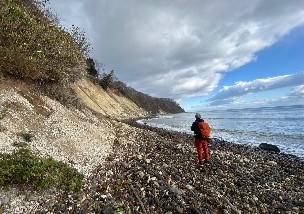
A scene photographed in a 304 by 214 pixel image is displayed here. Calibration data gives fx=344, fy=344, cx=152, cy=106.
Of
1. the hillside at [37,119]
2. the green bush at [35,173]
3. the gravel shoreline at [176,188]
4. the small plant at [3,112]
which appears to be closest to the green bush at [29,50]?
the hillside at [37,119]

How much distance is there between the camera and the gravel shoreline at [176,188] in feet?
31.4

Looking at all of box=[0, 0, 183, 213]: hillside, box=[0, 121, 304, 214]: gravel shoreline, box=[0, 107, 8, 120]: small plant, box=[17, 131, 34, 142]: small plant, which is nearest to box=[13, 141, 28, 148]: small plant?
box=[0, 0, 183, 213]: hillside

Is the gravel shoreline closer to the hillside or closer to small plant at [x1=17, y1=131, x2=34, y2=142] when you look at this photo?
the hillside

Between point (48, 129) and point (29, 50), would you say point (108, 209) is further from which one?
point (29, 50)

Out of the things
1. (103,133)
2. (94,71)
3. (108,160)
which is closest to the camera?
(108,160)

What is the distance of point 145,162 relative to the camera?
1412 centimetres

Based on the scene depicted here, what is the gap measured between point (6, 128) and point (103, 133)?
268 inches

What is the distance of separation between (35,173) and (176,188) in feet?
14.2

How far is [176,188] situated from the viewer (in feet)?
36.0

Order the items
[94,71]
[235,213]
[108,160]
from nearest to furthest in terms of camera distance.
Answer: [235,213], [108,160], [94,71]

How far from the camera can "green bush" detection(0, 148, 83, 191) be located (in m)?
9.41

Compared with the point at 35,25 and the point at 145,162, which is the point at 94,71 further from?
the point at 145,162

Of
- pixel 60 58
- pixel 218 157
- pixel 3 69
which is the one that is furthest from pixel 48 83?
pixel 218 157

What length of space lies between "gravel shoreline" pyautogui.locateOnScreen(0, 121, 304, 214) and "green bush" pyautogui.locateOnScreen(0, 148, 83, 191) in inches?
13.3
